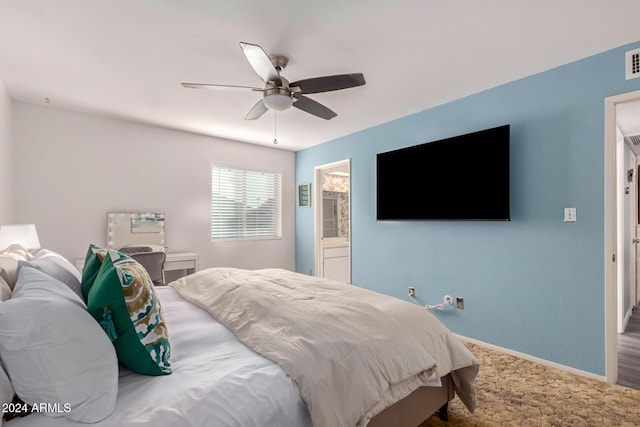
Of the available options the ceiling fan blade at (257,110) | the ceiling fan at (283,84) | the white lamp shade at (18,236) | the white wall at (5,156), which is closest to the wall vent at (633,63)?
the ceiling fan at (283,84)

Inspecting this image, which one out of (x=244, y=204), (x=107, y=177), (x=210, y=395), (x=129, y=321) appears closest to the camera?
(x=210, y=395)

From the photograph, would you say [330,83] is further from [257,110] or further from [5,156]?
[5,156]

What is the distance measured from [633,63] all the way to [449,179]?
1.49 metres

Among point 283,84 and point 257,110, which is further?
point 257,110

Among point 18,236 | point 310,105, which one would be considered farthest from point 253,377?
point 18,236

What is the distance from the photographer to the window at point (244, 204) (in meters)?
4.69

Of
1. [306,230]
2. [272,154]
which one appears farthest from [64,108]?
[306,230]

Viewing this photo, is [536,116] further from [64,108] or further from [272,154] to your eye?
[64,108]

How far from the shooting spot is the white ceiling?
6.00 ft

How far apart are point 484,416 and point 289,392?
4.87 feet

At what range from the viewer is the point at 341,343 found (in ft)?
4.26

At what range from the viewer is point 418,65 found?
2.49 meters

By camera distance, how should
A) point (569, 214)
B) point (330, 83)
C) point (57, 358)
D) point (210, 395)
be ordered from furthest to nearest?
point (569, 214) < point (330, 83) < point (210, 395) < point (57, 358)

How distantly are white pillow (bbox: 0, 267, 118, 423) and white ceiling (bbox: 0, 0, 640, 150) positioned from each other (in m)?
1.73
